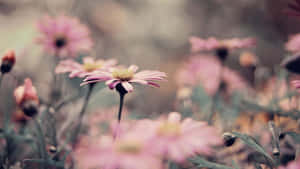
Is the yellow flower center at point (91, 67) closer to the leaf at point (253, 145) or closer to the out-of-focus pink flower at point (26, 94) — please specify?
the out-of-focus pink flower at point (26, 94)

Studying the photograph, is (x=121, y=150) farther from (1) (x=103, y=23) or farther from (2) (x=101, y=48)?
(1) (x=103, y=23)

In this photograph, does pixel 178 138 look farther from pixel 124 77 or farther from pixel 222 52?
pixel 222 52

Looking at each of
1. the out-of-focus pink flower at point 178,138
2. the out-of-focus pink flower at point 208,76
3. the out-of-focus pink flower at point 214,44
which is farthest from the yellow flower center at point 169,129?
the out-of-focus pink flower at point 208,76

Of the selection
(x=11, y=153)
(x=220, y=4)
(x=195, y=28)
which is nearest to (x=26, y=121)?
(x=11, y=153)

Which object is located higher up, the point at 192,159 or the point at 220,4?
the point at 220,4

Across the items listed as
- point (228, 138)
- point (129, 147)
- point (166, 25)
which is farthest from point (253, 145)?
point (166, 25)

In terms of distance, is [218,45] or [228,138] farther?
[218,45]
